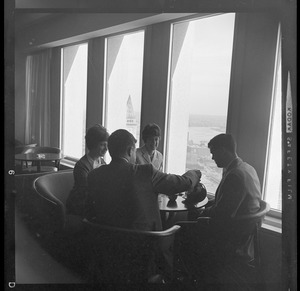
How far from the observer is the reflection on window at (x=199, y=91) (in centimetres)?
92

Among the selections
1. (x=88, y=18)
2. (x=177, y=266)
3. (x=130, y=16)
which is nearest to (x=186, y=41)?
(x=130, y=16)

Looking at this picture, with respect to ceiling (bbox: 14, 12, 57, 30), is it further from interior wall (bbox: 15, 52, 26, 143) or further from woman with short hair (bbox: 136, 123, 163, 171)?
woman with short hair (bbox: 136, 123, 163, 171)

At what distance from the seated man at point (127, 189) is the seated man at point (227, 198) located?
0.09 metres

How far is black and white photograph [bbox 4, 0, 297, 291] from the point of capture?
36.4 inches

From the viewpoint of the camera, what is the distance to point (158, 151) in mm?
946

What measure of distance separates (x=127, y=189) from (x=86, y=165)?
0.47ft

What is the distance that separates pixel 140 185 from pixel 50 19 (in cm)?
56

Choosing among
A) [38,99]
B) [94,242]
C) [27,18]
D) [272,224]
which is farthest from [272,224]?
[27,18]

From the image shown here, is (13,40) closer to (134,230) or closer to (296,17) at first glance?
(134,230)

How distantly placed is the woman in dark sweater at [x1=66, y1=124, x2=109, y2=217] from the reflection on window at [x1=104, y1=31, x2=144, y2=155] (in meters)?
0.04

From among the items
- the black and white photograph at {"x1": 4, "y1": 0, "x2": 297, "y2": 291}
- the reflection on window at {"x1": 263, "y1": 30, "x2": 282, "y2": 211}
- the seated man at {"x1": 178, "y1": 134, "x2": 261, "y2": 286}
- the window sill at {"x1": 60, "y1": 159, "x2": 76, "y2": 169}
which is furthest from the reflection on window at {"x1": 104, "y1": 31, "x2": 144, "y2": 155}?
the reflection on window at {"x1": 263, "y1": 30, "x2": 282, "y2": 211}

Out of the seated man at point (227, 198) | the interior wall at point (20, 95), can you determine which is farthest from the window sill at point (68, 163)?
the seated man at point (227, 198)

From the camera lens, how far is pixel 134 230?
0.92m

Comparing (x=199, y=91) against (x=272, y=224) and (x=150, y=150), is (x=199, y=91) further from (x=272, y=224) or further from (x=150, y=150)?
(x=272, y=224)
